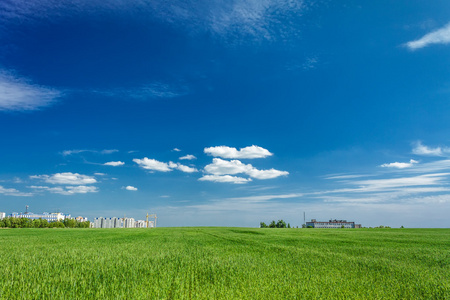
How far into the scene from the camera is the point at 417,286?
19.3 feet

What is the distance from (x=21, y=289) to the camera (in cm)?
520

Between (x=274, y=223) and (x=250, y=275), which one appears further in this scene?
(x=274, y=223)

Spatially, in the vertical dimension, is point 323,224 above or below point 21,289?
below

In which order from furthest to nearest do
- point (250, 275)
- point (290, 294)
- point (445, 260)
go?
point (445, 260), point (250, 275), point (290, 294)

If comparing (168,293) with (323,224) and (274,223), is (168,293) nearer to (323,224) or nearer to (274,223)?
(274,223)

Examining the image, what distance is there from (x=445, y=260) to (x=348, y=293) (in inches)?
299

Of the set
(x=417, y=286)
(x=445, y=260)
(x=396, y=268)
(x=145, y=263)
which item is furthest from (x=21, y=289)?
(x=445, y=260)

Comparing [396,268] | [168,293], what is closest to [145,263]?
[168,293]

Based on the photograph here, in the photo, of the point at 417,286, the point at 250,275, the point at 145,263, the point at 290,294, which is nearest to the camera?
the point at 290,294

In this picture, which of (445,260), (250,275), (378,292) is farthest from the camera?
(445,260)

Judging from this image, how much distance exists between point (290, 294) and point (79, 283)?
4.42 meters

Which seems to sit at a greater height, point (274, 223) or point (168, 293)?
point (168, 293)

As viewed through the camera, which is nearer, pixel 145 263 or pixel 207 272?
pixel 207 272

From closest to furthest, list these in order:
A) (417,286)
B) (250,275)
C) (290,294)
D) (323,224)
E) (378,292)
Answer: (290,294)
(378,292)
(417,286)
(250,275)
(323,224)
